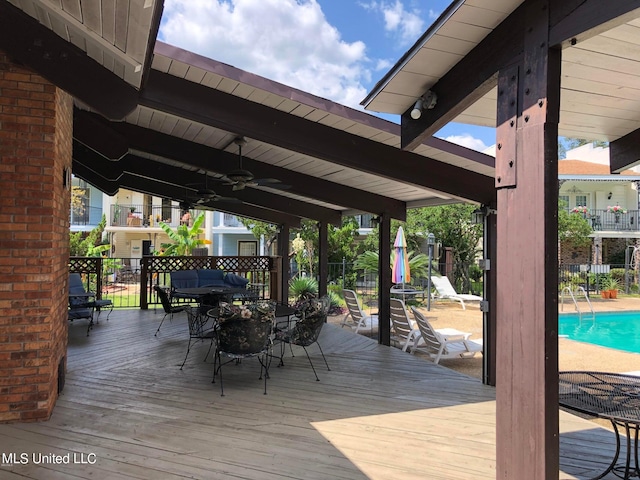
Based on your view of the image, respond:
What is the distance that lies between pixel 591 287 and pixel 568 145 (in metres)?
16.9

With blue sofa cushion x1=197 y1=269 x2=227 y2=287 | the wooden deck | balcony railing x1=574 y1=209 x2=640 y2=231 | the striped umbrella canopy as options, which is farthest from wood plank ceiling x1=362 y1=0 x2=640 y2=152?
balcony railing x1=574 y1=209 x2=640 y2=231

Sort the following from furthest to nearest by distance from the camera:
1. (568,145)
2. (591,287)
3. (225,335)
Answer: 1. (568,145)
2. (591,287)
3. (225,335)

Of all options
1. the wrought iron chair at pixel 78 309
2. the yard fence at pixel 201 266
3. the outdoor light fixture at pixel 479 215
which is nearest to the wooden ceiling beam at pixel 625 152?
the outdoor light fixture at pixel 479 215

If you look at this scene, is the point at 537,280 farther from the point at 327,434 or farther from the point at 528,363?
the point at 327,434

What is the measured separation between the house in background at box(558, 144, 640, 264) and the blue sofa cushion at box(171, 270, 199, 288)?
16.6 m

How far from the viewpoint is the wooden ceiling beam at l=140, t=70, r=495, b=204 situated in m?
3.90

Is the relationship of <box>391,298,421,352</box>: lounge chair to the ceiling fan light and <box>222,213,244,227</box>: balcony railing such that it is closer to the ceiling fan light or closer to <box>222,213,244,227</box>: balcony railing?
the ceiling fan light

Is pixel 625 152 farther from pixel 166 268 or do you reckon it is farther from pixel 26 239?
pixel 166 268

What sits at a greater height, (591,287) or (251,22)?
(251,22)

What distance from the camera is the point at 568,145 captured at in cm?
3016

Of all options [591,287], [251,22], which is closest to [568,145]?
[591,287]

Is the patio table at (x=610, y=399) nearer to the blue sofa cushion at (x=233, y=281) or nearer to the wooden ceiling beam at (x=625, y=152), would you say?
the wooden ceiling beam at (x=625, y=152)

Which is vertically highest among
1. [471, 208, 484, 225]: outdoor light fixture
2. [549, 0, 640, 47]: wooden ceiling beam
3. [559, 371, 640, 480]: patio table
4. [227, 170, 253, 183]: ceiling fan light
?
[227, 170, 253, 183]: ceiling fan light

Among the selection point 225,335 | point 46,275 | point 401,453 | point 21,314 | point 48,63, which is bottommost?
point 401,453
